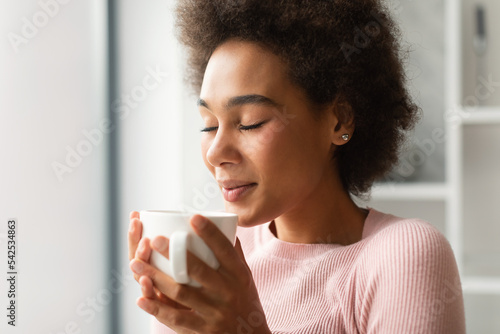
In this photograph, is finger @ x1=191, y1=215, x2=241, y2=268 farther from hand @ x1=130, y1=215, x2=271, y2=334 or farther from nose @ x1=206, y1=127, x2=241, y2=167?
nose @ x1=206, y1=127, x2=241, y2=167

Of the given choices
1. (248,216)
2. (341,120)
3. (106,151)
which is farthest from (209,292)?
(106,151)

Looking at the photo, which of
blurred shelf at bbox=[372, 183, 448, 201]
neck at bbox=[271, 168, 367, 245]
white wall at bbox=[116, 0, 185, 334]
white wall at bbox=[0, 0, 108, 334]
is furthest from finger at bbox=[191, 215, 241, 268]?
blurred shelf at bbox=[372, 183, 448, 201]

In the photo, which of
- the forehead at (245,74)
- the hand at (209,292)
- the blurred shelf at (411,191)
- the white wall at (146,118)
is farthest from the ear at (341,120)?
the blurred shelf at (411,191)

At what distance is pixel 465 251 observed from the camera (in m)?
2.05

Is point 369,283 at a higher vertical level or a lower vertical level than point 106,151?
lower

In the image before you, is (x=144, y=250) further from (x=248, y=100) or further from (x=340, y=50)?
(x=340, y=50)

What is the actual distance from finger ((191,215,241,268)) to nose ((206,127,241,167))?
0.72 feet

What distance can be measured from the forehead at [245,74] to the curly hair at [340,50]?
0.06 ft

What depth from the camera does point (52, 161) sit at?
1.37m

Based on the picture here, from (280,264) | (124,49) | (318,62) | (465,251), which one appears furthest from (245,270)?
(465,251)

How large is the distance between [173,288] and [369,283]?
32 centimetres

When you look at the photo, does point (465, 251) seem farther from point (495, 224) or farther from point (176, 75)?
point (176, 75)

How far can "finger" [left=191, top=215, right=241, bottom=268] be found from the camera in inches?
26.2

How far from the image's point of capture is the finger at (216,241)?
2.18 ft
